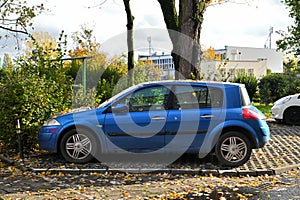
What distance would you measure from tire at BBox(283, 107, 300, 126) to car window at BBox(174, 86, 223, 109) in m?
7.79

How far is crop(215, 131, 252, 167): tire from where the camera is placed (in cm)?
845

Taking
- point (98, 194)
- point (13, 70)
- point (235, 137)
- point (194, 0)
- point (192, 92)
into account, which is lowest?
point (98, 194)

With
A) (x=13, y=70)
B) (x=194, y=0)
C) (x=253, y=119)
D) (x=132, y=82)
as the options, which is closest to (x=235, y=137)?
(x=253, y=119)

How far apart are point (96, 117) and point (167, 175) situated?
190cm

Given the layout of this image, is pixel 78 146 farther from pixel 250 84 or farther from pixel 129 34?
pixel 250 84

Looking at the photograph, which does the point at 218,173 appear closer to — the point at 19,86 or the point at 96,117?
the point at 96,117

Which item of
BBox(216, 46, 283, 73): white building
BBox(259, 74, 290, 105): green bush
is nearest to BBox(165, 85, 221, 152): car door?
BBox(259, 74, 290, 105): green bush

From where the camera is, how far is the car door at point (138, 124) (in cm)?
848

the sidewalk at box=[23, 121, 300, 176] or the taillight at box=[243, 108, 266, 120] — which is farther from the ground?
the taillight at box=[243, 108, 266, 120]

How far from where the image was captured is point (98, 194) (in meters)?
6.62

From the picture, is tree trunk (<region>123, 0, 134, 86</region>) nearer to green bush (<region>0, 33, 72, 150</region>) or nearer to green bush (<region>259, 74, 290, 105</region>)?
green bush (<region>0, 33, 72, 150</region>)

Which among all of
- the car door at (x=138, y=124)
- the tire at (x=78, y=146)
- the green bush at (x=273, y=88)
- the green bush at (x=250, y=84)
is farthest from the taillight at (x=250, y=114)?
the green bush at (x=250, y=84)

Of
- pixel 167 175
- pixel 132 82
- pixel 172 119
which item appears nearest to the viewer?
pixel 167 175

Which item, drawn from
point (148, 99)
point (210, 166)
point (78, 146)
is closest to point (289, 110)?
point (210, 166)
